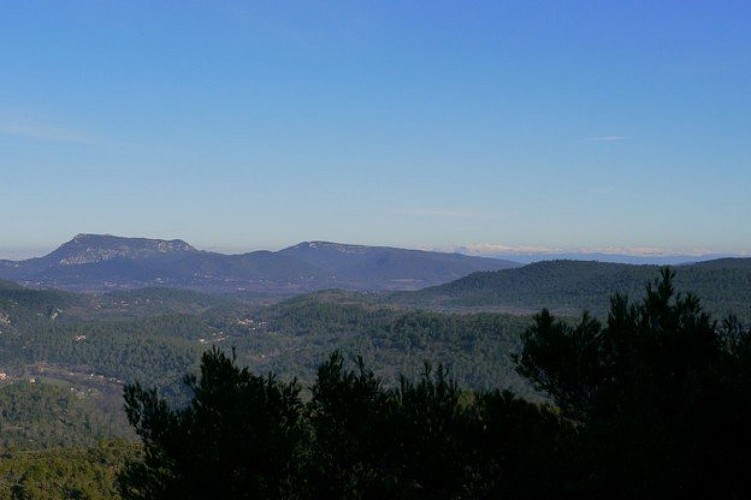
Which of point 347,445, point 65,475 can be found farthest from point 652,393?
point 65,475

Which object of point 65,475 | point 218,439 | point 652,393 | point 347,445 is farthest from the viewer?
point 65,475

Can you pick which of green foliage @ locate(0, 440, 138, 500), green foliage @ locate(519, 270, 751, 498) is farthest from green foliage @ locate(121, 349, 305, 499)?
green foliage @ locate(0, 440, 138, 500)

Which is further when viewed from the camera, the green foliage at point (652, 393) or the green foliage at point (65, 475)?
the green foliage at point (65, 475)

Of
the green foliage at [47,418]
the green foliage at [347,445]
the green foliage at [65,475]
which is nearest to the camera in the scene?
the green foliage at [347,445]

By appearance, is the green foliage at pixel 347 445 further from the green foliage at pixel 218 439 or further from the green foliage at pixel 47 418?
the green foliage at pixel 47 418

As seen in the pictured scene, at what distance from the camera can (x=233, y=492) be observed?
36.8ft

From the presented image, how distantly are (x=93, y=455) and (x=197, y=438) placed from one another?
176ft

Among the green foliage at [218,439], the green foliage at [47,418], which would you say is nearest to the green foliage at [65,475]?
the green foliage at [218,439]

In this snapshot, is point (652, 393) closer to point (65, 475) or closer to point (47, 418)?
point (65, 475)

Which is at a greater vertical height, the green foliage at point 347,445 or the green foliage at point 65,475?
the green foliage at point 347,445

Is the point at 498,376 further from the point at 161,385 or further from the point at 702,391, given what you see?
the point at 702,391

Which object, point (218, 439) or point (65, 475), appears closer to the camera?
point (218, 439)

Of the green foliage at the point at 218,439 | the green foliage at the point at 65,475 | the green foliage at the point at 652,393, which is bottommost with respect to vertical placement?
the green foliage at the point at 65,475

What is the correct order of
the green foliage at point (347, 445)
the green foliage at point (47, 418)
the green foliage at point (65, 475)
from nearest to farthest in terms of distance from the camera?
the green foliage at point (347, 445)
the green foliage at point (65, 475)
the green foliage at point (47, 418)
